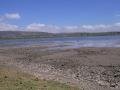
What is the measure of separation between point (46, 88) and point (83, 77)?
6.40 meters

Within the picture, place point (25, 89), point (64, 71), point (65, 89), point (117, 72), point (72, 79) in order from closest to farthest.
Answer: point (25, 89)
point (65, 89)
point (72, 79)
point (117, 72)
point (64, 71)

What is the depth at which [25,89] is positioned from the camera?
47.7ft

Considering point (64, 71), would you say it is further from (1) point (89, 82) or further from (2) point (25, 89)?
(2) point (25, 89)

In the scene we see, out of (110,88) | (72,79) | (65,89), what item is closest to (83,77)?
(72,79)

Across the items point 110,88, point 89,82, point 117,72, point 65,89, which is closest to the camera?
point 65,89

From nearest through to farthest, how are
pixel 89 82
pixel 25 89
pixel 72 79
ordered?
1. pixel 25 89
2. pixel 89 82
3. pixel 72 79

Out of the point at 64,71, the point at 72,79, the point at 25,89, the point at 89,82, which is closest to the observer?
the point at 25,89

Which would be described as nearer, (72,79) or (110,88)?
(110,88)

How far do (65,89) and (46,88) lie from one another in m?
1.14

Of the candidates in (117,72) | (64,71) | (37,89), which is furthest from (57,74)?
(37,89)

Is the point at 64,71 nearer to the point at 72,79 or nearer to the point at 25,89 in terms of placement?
the point at 72,79

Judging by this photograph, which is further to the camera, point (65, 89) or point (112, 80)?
point (112, 80)

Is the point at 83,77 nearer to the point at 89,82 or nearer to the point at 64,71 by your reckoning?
the point at 89,82

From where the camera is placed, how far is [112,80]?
19.6 m
